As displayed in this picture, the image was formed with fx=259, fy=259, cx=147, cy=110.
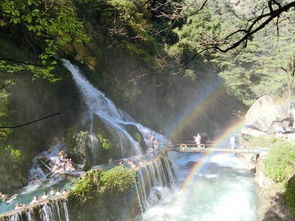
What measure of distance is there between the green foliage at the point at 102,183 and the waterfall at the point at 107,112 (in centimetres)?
373

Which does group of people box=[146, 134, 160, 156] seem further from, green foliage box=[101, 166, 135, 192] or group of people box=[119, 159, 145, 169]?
green foliage box=[101, 166, 135, 192]

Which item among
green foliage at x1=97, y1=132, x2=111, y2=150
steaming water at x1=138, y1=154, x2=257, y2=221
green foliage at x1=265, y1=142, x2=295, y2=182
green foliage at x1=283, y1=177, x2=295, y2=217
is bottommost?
steaming water at x1=138, y1=154, x2=257, y2=221

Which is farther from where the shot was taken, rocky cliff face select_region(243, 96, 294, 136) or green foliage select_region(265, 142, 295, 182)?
rocky cliff face select_region(243, 96, 294, 136)

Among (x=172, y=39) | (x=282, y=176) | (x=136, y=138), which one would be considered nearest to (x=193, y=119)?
(x=172, y=39)

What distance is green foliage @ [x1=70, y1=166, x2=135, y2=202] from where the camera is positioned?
1099cm

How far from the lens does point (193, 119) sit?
28.8 m

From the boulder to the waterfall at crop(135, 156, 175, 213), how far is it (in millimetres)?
13533

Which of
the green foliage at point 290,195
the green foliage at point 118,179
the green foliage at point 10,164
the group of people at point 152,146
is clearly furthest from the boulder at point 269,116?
the green foliage at point 10,164

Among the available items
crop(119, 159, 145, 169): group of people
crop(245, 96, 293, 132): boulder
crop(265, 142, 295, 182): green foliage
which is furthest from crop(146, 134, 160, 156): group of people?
crop(245, 96, 293, 132): boulder

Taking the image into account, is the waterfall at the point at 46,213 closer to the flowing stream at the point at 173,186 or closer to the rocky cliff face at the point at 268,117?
the flowing stream at the point at 173,186

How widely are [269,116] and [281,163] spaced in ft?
49.1

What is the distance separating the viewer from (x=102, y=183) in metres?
11.8

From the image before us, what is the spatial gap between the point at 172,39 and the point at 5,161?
22.2 m

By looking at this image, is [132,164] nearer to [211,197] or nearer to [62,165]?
[62,165]
